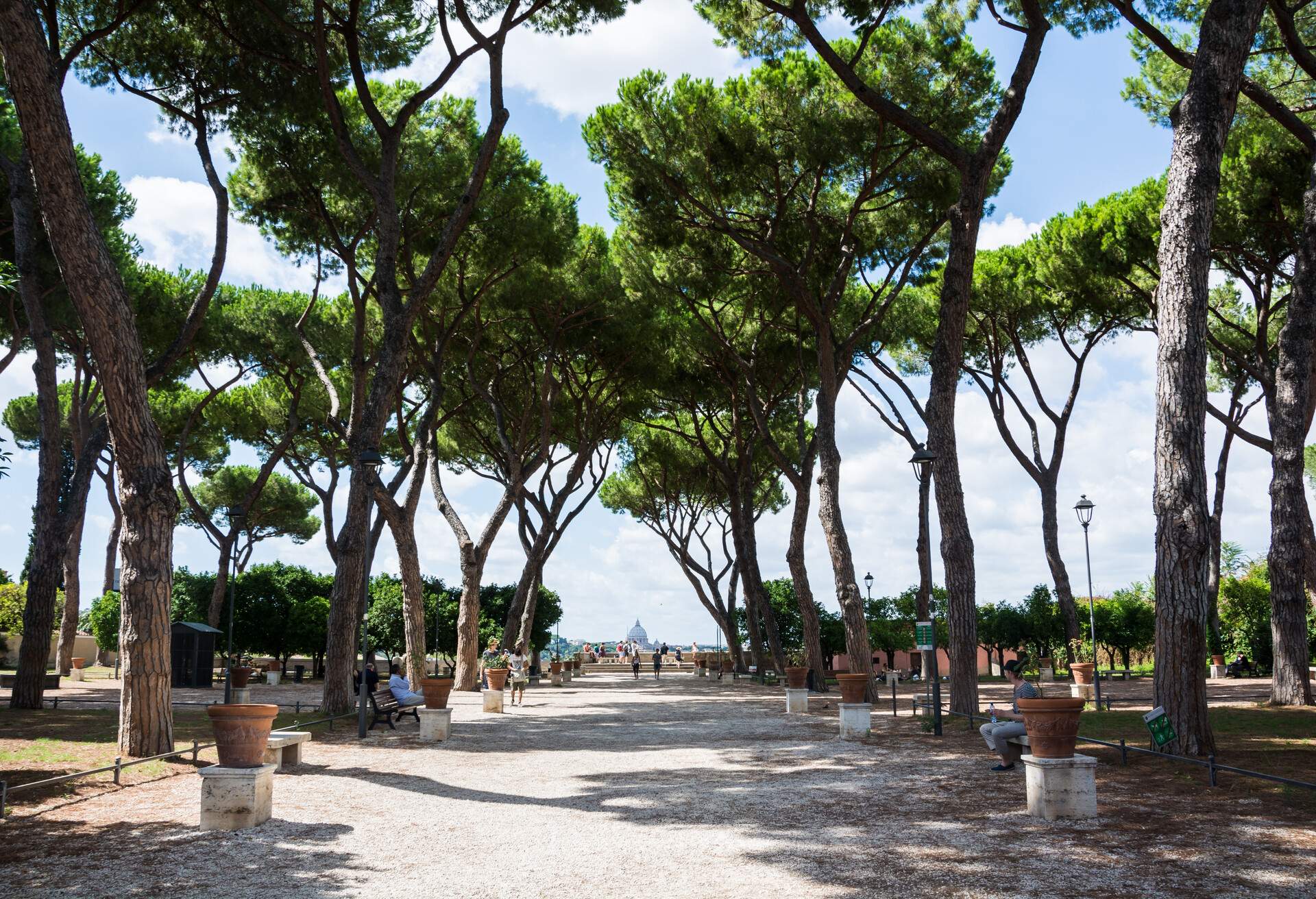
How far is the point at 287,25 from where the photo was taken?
13109 mm

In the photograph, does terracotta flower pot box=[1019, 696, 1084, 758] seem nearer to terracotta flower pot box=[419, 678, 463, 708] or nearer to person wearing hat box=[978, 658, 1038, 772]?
person wearing hat box=[978, 658, 1038, 772]

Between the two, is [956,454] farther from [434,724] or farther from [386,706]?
[386,706]

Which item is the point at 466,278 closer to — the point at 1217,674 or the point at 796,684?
the point at 796,684

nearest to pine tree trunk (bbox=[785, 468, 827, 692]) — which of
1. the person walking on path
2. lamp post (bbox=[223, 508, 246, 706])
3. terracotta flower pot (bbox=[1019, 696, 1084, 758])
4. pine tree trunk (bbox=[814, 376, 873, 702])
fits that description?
pine tree trunk (bbox=[814, 376, 873, 702])

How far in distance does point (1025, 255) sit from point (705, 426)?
10.3 metres

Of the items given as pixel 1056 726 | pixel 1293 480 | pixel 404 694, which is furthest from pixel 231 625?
pixel 1293 480

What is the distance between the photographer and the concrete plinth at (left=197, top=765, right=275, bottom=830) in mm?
6234

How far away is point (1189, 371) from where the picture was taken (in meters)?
8.55

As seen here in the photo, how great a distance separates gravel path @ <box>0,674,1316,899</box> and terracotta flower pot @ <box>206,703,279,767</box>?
0.48m

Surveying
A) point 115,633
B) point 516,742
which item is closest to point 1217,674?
point 516,742

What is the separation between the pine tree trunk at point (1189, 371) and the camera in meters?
8.26

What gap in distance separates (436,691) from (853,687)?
17.3 feet

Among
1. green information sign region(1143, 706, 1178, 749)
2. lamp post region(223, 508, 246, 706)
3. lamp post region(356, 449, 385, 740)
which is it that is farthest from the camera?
lamp post region(223, 508, 246, 706)

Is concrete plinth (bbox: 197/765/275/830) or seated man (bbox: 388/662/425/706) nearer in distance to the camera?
concrete plinth (bbox: 197/765/275/830)
